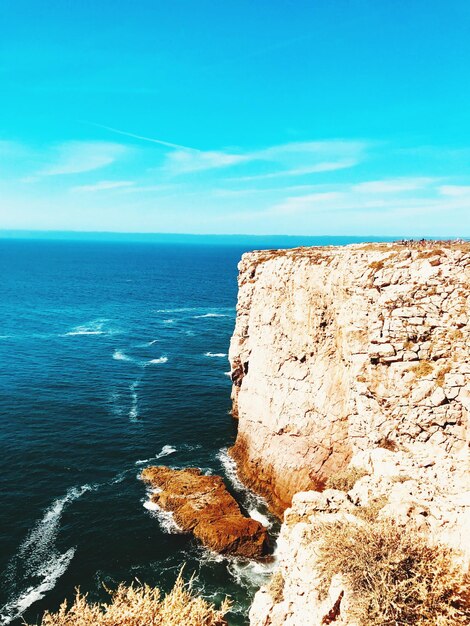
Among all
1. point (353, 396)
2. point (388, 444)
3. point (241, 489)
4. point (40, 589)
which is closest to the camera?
point (40, 589)

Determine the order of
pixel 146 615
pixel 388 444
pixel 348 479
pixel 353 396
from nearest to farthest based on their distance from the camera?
pixel 146 615 < pixel 348 479 < pixel 388 444 < pixel 353 396

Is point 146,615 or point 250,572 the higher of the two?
point 146,615

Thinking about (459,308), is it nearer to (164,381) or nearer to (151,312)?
(164,381)

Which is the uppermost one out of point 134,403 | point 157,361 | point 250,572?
point 157,361

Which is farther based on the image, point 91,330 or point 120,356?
point 91,330

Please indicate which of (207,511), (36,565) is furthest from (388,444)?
(36,565)

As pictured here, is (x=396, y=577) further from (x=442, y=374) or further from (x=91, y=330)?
(x=91, y=330)

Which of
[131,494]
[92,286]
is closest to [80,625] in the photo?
[131,494]

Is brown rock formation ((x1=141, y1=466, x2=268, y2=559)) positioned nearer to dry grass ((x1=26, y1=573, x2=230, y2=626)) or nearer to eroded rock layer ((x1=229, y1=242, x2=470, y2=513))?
eroded rock layer ((x1=229, y1=242, x2=470, y2=513))
